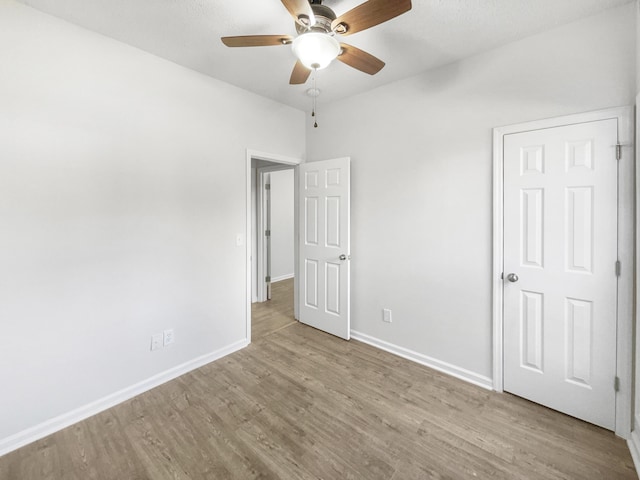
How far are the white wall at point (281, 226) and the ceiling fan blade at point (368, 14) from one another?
4394 mm

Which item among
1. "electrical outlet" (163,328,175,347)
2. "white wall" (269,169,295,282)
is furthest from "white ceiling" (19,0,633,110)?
"white wall" (269,169,295,282)

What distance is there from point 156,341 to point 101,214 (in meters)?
1.10

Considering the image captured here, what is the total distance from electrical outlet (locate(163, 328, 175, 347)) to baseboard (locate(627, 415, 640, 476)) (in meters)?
3.19

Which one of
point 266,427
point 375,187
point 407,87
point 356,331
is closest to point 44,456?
point 266,427

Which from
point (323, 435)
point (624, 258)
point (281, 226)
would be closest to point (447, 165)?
point (624, 258)

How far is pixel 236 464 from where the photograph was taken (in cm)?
165

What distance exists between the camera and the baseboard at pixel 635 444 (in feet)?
5.28

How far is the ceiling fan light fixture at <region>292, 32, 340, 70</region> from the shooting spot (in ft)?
4.90

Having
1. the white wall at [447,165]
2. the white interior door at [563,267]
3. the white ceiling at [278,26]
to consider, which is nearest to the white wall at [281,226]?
the white wall at [447,165]

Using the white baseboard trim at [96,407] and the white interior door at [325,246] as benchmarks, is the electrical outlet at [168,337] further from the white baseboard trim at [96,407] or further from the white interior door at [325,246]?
the white interior door at [325,246]

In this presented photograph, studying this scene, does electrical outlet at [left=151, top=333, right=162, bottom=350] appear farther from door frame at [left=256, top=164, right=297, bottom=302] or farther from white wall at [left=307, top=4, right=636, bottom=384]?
door frame at [left=256, top=164, right=297, bottom=302]

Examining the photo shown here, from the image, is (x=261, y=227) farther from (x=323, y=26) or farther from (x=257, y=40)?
(x=323, y=26)

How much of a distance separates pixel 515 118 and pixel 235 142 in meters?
2.45

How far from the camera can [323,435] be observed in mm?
1852
